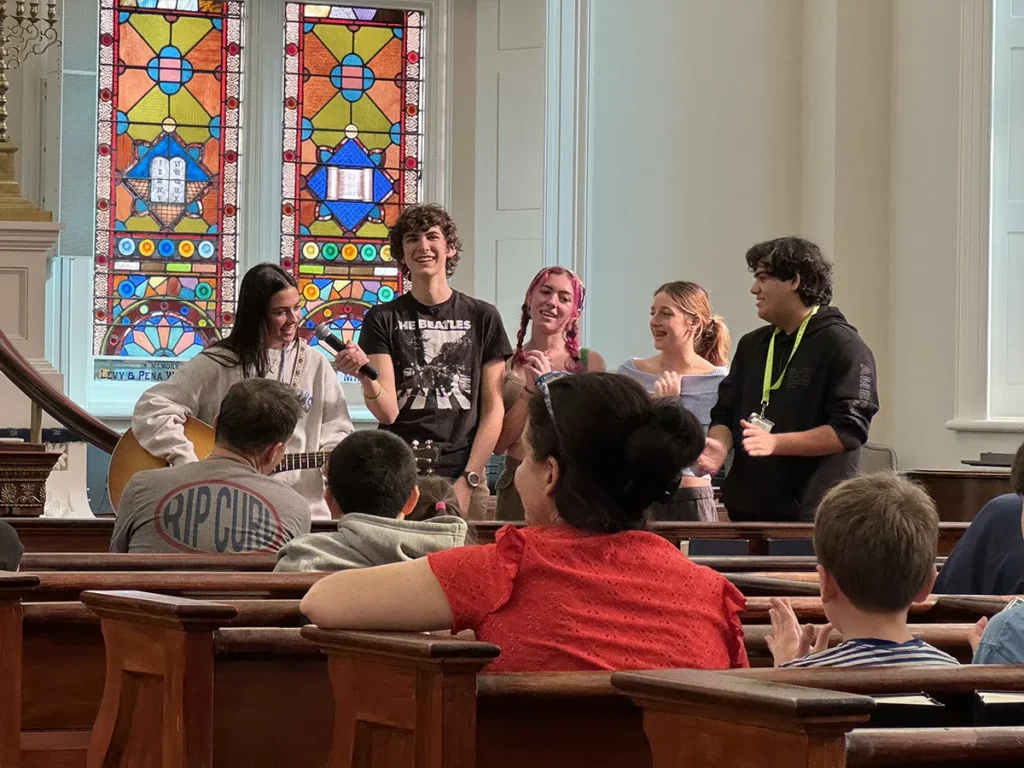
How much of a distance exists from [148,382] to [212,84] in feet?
6.64

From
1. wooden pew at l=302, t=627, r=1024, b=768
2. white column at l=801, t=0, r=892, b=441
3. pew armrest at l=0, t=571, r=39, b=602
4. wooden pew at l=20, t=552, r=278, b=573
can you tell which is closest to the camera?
wooden pew at l=302, t=627, r=1024, b=768

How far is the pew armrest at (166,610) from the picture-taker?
218 centimetres

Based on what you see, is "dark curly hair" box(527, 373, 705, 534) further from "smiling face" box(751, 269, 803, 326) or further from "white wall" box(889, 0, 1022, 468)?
"white wall" box(889, 0, 1022, 468)

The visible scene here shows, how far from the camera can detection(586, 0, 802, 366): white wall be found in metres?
8.44

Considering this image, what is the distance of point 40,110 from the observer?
991 cm

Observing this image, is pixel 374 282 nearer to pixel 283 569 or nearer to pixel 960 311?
pixel 960 311

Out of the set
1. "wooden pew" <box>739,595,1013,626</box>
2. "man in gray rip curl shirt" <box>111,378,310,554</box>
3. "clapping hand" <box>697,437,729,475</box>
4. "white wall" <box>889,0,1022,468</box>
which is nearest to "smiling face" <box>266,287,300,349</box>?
"man in gray rip curl shirt" <box>111,378,310,554</box>

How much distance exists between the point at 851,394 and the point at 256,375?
1.58 m

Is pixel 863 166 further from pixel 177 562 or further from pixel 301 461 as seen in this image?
pixel 177 562

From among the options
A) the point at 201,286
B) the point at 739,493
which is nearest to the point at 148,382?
the point at 201,286

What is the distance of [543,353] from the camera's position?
480 cm

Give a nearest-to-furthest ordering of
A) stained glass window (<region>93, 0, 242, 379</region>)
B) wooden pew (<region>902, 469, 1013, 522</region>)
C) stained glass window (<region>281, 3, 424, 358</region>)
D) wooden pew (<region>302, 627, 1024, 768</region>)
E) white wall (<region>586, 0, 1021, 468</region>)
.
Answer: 1. wooden pew (<region>302, 627, 1024, 768</region>)
2. wooden pew (<region>902, 469, 1013, 522</region>)
3. white wall (<region>586, 0, 1021, 468</region>)
4. stained glass window (<region>93, 0, 242, 379</region>)
5. stained glass window (<region>281, 3, 424, 358</region>)

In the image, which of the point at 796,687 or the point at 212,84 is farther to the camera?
the point at 212,84

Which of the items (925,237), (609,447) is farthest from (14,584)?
(925,237)
